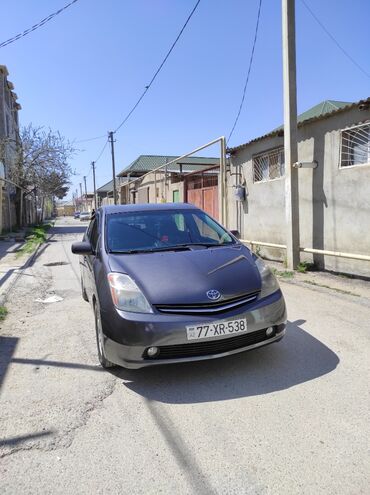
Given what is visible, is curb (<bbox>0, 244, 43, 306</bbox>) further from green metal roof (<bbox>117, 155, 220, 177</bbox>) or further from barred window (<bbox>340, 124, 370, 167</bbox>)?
green metal roof (<bbox>117, 155, 220, 177</bbox>)

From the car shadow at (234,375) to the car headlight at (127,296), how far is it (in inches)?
27.0

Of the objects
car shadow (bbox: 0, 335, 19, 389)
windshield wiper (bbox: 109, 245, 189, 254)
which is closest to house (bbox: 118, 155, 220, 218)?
windshield wiper (bbox: 109, 245, 189, 254)

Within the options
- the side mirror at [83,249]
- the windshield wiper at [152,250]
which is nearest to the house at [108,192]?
the side mirror at [83,249]

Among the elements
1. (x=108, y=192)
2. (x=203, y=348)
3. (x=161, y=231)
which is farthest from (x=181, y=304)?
(x=108, y=192)

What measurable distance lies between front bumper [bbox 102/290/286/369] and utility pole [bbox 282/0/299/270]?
523 centimetres

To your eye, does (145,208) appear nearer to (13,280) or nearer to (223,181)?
(13,280)

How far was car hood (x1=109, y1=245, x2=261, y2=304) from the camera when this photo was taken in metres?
3.37

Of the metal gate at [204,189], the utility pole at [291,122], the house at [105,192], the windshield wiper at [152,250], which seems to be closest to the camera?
the windshield wiper at [152,250]

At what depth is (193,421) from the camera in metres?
2.90

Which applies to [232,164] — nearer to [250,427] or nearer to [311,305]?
[311,305]

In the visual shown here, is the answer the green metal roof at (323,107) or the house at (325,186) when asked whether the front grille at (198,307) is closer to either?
the house at (325,186)

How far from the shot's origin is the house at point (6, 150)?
2522 cm

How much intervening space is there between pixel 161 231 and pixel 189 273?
1158mm

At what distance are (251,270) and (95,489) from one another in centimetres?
220
